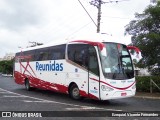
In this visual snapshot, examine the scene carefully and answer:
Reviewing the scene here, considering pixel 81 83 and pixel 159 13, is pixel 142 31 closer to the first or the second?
pixel 159 13

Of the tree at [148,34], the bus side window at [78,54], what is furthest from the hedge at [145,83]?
the bus side window at [78,54]

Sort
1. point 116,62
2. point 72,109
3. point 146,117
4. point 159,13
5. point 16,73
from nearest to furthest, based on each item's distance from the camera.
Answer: point 146,117 < point 72,109 < point 116,62 < point 159,13 < point 16,73

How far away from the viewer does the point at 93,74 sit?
17344mm

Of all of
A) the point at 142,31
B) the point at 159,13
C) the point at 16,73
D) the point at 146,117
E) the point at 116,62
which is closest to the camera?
the point at 146,117

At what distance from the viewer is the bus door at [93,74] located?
56.0 ft

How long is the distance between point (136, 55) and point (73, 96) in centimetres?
415

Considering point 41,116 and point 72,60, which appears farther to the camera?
point 72,60

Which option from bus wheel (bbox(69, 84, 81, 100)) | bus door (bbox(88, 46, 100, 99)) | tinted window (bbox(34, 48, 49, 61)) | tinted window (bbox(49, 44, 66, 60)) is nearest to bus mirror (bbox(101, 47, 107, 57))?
bus door (bbox(88, 46, 100, 99))

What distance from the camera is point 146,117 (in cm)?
1248

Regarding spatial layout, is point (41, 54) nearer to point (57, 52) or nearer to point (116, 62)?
point (57, 52)

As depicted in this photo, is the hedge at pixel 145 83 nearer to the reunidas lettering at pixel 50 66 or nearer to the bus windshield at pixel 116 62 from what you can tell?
the bus windshield at pixel 116 62

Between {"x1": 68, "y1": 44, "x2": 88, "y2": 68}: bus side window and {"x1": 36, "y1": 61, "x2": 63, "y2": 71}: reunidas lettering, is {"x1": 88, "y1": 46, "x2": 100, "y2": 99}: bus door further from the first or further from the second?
{"x1": 36, "y1": 61, "x2": 63, "y2": 71}: reunidas lettering

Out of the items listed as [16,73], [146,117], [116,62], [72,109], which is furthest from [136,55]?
[16,73]

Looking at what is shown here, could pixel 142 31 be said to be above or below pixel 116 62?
above
